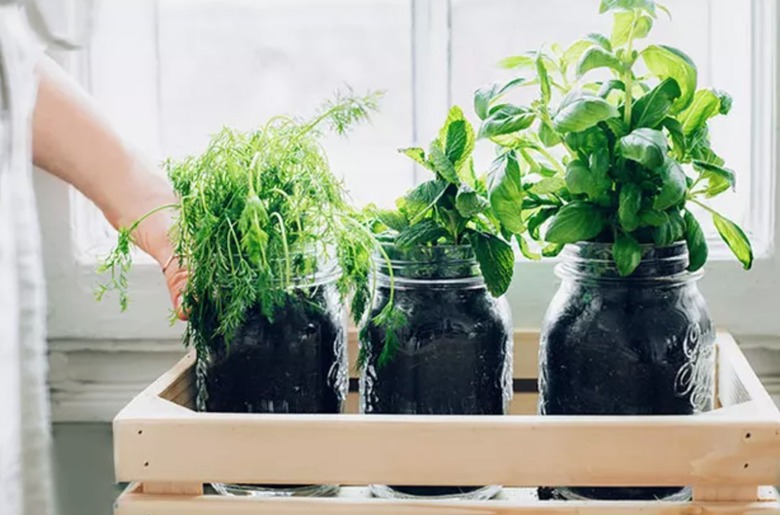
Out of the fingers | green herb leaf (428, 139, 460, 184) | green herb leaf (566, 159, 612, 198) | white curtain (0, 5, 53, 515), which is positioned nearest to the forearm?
the fingers

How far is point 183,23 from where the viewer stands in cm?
117

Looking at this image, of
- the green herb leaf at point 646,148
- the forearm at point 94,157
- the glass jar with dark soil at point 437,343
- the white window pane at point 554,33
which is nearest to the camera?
the green herb leaf at point 646,148

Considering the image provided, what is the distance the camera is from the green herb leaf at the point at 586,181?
2.39ft

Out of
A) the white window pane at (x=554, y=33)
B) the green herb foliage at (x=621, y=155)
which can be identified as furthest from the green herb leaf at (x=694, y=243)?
the white window pane at (x=554, y=33)

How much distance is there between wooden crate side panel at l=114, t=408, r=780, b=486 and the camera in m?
0.69

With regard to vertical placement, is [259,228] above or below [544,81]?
below

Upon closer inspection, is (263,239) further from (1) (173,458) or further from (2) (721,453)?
(2) (721,453)

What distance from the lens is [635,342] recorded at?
765 mm

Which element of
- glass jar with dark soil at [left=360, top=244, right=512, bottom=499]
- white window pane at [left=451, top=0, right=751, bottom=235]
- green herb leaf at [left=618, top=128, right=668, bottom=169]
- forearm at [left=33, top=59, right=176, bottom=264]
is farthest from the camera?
white window pane at [left=451, top=0, right=751, bottom=235]

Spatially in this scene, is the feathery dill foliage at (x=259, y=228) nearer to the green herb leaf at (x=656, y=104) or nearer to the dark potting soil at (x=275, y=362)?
the dark potting soil at (x=275, y=362)

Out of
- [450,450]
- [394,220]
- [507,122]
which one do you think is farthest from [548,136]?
[450,450]

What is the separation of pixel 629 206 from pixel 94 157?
52 cm

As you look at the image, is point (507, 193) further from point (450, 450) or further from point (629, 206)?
point (450, 450)

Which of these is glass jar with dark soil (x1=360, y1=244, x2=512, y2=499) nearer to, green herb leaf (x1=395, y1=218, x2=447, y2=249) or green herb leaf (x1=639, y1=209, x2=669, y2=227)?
green herb leaf (x1=395, y1=218, x2=447, y2=249)
